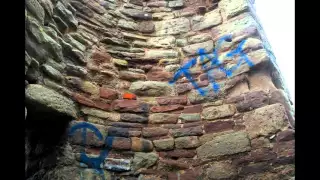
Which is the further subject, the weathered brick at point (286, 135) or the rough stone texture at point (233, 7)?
the rough stone texture at point (233, 7)

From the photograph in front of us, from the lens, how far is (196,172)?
258cm

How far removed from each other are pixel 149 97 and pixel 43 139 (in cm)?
101

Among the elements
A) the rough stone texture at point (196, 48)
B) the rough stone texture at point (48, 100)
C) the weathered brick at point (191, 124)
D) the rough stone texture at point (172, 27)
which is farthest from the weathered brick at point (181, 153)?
the rough stone texture at point (172, 27)

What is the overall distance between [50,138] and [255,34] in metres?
1.94

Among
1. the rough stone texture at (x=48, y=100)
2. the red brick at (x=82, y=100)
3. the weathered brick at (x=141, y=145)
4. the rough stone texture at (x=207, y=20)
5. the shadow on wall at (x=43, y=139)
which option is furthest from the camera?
the rough stone texture at (x=207, y=20)

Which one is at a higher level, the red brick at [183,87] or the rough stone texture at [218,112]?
the red brick at [183,87]

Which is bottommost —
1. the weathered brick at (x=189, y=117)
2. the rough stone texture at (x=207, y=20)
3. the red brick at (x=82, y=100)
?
the weathered brick at (x=189, y=117)

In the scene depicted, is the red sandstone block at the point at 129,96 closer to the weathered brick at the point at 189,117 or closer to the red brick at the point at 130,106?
the red brick at the point at 130,106

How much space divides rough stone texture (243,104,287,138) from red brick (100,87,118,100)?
1.14m

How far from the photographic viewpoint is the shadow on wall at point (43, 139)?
2.22 m

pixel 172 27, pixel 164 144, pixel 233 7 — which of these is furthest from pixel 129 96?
pixel 233 7

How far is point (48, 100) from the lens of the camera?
7.36 feet
